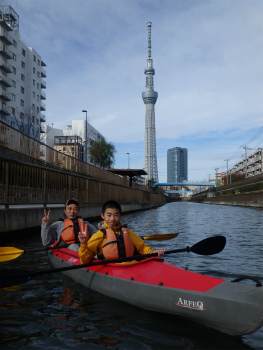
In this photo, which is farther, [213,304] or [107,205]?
[107,205]

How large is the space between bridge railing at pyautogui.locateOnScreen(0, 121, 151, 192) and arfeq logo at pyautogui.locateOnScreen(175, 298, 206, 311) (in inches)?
538

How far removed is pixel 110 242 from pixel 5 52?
56.0m

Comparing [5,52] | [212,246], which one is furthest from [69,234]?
[5,52]

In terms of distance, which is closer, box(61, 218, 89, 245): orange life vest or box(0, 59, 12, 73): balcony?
box(61, 218, 89, 245): orange life vest

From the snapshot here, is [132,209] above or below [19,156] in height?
below

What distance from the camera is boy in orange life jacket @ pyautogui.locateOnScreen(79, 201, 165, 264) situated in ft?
18.2

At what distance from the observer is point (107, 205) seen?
5.67m

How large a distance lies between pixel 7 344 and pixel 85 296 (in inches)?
74.6

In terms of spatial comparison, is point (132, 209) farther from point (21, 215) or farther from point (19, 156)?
point (21, 215)

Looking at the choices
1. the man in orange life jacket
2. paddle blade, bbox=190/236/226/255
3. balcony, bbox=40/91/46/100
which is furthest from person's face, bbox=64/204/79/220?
balcony, bbox=40/91/46/100

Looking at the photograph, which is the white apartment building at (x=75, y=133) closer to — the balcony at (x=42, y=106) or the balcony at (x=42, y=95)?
the balcony at (x=42, y=106)

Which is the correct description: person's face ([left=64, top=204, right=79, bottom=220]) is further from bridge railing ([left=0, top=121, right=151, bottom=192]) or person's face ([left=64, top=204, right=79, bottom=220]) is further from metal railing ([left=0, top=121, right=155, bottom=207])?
bridge railing ([left=0, top=121, right=151, bottom=192])

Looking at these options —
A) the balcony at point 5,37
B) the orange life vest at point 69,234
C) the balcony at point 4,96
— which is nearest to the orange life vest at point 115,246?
the orange life vest at point 69,234

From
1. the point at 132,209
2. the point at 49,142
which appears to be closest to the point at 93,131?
the point at 49,142
